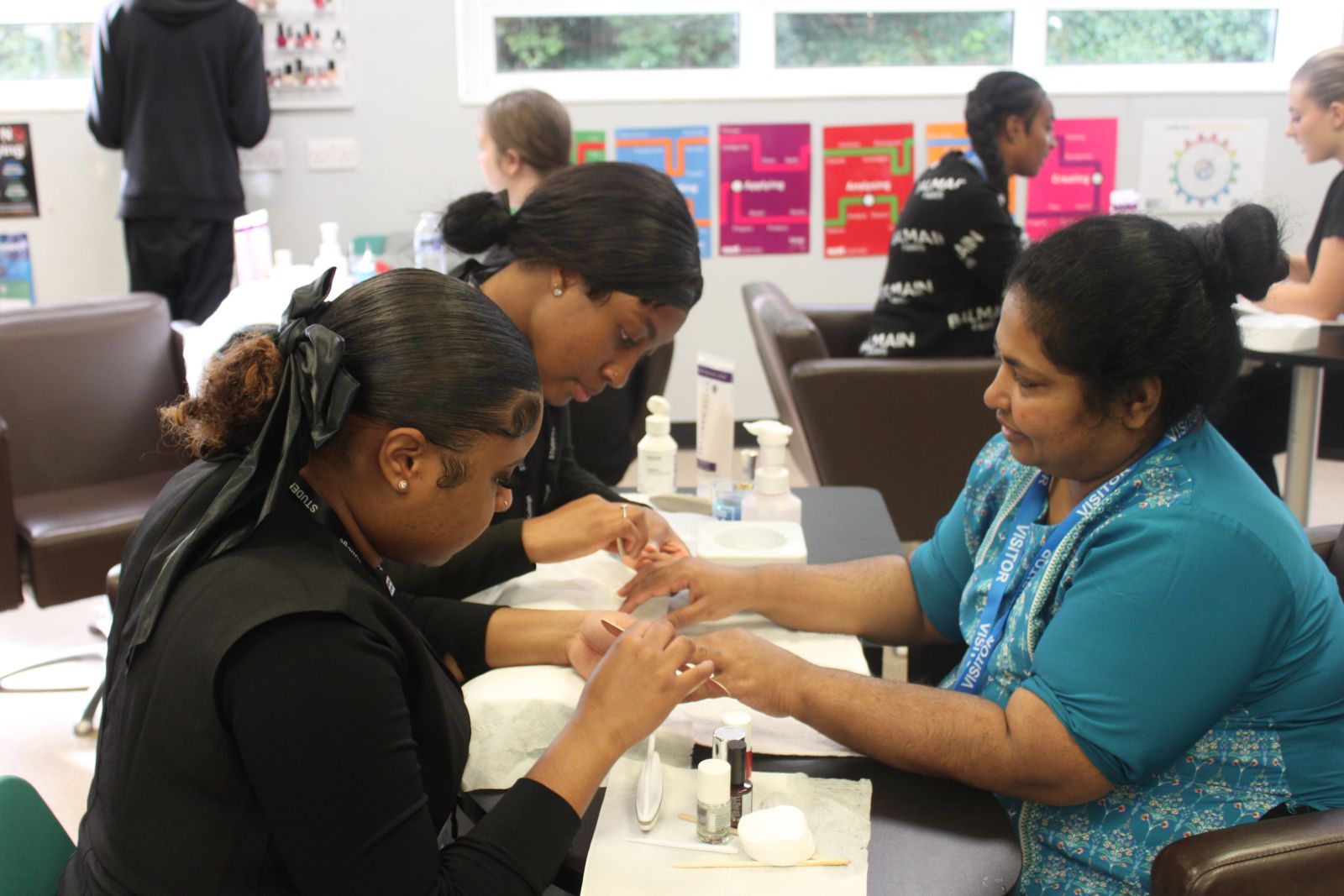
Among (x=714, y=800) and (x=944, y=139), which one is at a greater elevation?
(x=944, y=139)

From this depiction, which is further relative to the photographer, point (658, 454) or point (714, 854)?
point (658, 454)

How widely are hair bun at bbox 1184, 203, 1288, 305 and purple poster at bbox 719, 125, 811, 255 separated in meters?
3.50

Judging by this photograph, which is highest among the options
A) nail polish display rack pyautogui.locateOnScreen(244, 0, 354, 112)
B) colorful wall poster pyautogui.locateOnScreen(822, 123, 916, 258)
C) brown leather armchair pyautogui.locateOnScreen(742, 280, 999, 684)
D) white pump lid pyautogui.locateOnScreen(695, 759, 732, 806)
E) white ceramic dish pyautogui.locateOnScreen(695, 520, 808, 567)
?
nail polish display rack pyautogui.locateOnScreen(244, 0, 354, 112)

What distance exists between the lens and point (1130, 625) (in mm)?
1222

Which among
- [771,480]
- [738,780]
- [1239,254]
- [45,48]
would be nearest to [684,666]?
[738,780]

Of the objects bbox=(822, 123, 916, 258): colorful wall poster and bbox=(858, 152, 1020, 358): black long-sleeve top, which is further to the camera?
bbox=(822, 123, 916, 258): colorful wall poster

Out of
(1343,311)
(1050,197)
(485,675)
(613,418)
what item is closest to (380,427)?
(485,675)

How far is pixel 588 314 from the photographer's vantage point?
1738mm

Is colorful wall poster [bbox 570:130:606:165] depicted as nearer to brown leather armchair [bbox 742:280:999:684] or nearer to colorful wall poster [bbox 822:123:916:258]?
colorful wall poster [bbox 822:123:916:258]

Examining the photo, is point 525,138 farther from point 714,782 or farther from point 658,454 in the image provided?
point 714,782

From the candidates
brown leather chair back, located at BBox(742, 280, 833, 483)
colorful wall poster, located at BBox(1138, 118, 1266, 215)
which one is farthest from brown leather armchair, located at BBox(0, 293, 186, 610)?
colorful wall poster, located at BBox(1138, 118, 1266, 215)

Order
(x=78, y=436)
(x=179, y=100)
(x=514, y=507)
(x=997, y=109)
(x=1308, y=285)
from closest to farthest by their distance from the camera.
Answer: (x=514, y=507) < (x=78, y=436) < (x=1308, y=285) < (x=997, y=109) < (x=179, y=100)

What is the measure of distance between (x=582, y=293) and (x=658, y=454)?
345 mm

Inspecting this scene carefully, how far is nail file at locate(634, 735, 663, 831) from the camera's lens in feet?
3.71
